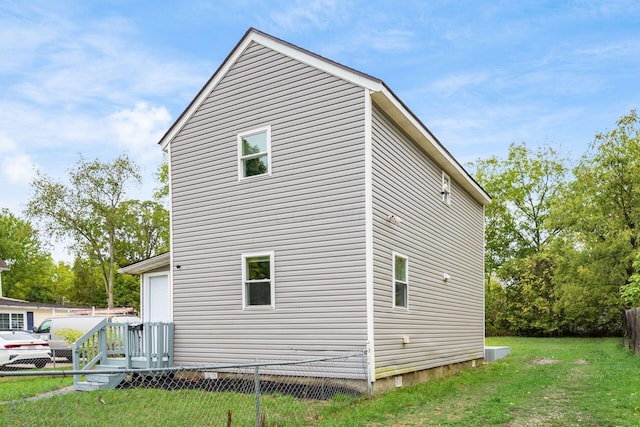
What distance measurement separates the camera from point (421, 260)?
41.7 feet

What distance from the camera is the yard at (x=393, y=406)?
759 centimetres

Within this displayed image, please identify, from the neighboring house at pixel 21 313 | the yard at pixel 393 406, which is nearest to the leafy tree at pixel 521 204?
the yard at pixel 393 406

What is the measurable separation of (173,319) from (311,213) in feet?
14.3

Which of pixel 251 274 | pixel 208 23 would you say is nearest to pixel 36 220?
pixel 208 23

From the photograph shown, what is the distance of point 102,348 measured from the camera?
12.1 metres

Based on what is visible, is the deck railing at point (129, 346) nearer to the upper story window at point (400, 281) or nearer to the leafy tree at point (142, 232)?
the upper story window at point (400, 281)

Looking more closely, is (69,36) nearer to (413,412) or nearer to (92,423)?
(92,423)

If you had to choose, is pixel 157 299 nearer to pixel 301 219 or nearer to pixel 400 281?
pixel 301 219

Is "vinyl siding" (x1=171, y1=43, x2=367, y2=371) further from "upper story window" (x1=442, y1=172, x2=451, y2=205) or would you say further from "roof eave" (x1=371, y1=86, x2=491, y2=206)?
"upper story window" (x1=442, y1=172, x2=451, y2=205)

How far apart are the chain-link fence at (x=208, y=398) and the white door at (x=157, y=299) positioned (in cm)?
175

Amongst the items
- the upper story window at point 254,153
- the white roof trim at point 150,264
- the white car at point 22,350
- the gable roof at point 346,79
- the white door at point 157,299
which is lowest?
the white car at point 22,350

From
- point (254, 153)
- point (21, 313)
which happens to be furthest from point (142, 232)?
point (254, 153)

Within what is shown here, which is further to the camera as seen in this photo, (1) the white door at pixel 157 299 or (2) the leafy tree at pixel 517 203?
(2) the leafy tree at pixel 517 203

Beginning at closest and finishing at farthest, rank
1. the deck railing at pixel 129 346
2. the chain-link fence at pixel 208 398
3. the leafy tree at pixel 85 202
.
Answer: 1. the chain-link fence at pixel 208 398
2. the deck railing at pixel 129 346
3. the leafy tree at pixel 85 202
